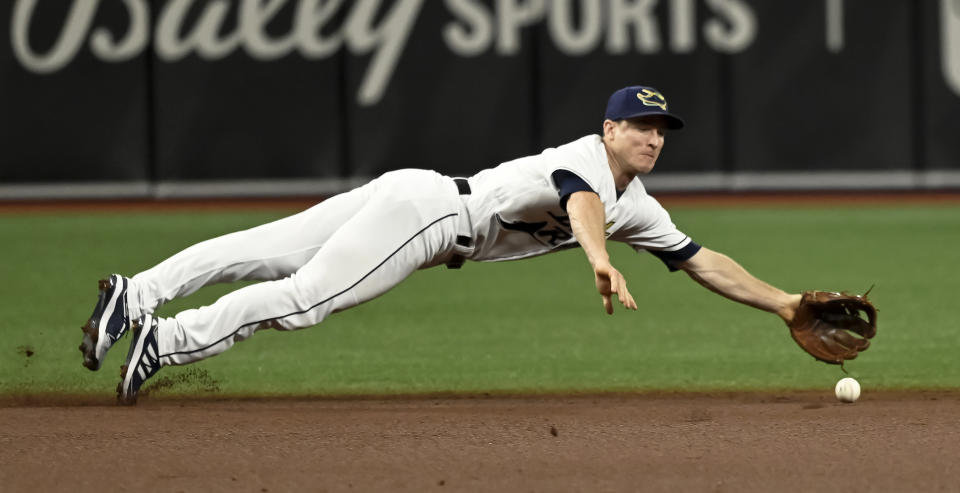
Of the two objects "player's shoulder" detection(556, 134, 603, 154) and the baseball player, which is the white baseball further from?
"player's shoulder" detection(556, 134, 603, 154)

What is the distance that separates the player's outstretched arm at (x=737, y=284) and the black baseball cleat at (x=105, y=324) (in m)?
2.12

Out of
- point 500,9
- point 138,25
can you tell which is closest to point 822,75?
point 500,9

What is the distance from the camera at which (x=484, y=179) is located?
5.39m

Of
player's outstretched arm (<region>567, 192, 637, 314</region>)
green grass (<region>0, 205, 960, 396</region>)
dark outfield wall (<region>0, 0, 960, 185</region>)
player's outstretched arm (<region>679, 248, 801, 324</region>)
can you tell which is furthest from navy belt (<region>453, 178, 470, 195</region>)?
dark outfield wall (<region>0, 0, 960, 185</region>)

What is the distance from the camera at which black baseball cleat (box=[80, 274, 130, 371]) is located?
16.6 feet

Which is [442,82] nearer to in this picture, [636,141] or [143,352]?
[636,141]

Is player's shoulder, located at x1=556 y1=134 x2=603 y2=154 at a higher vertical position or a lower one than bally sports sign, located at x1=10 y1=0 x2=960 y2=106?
lower

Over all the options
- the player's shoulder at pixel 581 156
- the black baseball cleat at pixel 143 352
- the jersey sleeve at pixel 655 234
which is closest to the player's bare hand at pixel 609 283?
the player's shoulder at pixel 581 156

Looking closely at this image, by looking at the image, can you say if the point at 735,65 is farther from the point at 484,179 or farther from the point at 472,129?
the point at 484,179

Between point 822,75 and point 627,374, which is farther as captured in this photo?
point 822,75

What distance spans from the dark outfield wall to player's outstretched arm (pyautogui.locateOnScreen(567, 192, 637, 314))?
950 cm

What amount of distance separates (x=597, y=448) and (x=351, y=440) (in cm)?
80

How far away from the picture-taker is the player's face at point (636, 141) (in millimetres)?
5152

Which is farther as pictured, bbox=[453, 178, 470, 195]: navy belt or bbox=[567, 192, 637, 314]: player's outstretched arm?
bbox=[453, 178, 470, 195]: navy belt
